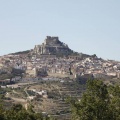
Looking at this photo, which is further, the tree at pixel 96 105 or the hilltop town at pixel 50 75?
the hilltop town at pixel 50 75

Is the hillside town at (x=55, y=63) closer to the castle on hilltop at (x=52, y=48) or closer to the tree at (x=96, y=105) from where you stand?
the castle on hilltop at (x=52, y=48)

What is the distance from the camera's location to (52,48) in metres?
168

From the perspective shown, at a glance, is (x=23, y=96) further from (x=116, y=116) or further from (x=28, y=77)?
(x=116, y=116)

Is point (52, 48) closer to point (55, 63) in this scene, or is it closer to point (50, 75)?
point (55, 63)

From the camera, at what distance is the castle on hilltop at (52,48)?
16500 cm

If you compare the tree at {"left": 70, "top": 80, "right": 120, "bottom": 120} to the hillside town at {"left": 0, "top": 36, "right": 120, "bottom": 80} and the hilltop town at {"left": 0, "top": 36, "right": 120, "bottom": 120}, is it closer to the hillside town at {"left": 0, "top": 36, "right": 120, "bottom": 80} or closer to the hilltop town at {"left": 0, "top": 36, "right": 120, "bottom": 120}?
the hilltop town at {"left": 0, "top": 36, "right": 120, "bottom": 120}

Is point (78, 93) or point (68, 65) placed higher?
point (68, 65)

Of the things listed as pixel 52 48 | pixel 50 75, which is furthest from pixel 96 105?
pixel 52 48

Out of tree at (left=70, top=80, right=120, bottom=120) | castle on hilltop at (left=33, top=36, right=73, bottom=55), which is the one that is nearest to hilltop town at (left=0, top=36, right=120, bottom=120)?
castle on hilltop at (left=33, top=36, right=73, bottom=55)

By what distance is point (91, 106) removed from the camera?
Result: 2906 centimetres

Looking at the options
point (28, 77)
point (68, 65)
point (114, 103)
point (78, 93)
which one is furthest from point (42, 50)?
point (114, 103)

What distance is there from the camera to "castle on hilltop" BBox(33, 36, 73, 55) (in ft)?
541

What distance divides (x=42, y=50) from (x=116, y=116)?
137 m

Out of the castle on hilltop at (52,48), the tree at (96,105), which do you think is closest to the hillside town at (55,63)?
the castle on hilltop at (52,48)
